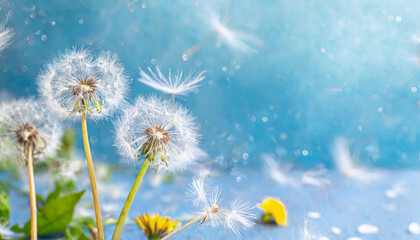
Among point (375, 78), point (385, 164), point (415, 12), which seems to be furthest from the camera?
point (385, 164)

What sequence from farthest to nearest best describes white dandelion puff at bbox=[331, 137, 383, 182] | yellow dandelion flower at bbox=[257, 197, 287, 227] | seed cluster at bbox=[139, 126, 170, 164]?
1. white dandelion puff at bbox=[331, 137, 383, 182]
2. yellow dandelion flower at bbox=[257, 197, 287, 227]
3. seed cluster at bbox=[139, 126, 170, 164]

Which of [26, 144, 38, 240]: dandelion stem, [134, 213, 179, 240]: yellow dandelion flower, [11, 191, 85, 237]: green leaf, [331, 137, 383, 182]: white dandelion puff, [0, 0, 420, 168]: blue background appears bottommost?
[26, 144, 38, 240]: dandelion stem

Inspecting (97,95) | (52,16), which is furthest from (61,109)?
(52,16)

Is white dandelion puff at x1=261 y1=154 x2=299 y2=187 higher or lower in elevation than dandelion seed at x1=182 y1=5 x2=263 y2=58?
lower

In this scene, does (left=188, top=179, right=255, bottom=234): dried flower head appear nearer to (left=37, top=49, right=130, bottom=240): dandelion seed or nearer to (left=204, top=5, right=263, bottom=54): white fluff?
(left=37, top=49, right=130, bottom=240): dandelion seed

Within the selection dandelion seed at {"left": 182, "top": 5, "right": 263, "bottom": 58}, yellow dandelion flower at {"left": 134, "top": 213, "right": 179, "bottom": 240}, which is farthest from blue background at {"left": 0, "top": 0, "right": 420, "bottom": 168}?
yellow dandelion flower at {"left": 134, "top": 213, "right": 179, "bottom": 240}

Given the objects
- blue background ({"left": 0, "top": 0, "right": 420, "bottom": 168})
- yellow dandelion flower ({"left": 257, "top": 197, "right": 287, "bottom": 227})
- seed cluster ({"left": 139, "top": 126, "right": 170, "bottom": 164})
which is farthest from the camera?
blue background ({"left": 0, "top": 0, "right": 420, "bottom": 168})

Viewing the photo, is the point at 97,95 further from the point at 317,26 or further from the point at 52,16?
the point at 317,26
